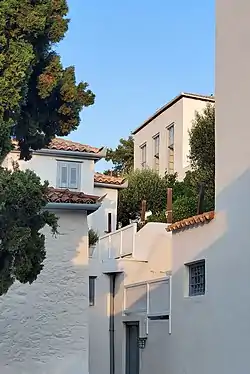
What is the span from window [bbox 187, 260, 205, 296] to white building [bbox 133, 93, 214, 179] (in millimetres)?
15187

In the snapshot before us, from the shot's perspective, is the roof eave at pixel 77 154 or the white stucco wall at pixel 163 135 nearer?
the roof eave at pixel 77 154

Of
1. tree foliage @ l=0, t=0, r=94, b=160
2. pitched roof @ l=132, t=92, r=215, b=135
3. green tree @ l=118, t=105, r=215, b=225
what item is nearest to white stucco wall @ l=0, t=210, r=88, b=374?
tree foliage @ l=0, t=0, r=94, b=160

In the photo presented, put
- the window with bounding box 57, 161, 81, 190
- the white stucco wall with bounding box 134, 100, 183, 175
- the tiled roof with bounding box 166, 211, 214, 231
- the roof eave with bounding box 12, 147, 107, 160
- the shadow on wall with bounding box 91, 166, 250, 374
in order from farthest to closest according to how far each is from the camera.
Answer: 1. the white stucco wall with bounding box 134, 100, 183, 175
2. the window with bounding box 57, 161, 81, 190
3. the roof eave with bounding box 12, 147, 107, 160
4. the tiled roof with bounding box 166, 211, 214, 231
5. the shadow on wall with bounding box 91, 166, 250, 374

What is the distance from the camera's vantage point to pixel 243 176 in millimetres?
13055

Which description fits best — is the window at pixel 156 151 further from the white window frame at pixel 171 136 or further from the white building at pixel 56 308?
the white building at pixel 56 308

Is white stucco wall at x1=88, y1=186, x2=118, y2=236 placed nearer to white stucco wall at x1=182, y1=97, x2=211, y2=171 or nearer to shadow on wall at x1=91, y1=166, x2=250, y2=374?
white stucco wall at x1=182, y1=97, x2=211, y2=171

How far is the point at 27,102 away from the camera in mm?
9086

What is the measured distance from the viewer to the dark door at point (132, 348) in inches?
747

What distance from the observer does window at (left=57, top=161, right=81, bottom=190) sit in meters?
24.6

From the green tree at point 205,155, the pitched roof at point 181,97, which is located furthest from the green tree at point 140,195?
the green tree at point 205,155

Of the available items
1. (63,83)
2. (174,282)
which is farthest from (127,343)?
(63,83)

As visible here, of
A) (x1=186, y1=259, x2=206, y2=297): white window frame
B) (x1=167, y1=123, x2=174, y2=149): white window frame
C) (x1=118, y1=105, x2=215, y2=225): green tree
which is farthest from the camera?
(x1=167, y1=123, x2=174, y2=149): white window frame

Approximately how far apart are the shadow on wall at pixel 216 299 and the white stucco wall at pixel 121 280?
3.69 meters

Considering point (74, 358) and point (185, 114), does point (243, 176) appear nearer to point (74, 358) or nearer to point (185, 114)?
point (74, 358)
